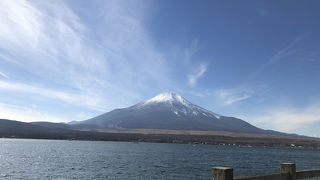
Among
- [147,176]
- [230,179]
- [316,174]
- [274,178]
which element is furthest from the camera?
[147,176]

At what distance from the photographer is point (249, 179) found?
727cm

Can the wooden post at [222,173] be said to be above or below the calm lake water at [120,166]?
above

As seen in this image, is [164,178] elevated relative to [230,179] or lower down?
lower down

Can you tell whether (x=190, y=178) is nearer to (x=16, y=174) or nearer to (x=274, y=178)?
(x=16, y=174)

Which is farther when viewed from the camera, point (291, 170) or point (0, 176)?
point (0, 176)

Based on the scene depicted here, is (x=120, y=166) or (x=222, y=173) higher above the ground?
(x=222, y=173)

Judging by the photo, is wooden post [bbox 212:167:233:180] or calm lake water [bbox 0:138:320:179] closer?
wooden post [bbox 212:167:233:180]

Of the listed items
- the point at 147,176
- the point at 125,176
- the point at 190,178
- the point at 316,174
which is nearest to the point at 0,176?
the point at 125,176

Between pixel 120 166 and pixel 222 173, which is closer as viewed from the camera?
pixel 222 173

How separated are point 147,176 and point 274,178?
45.5 m

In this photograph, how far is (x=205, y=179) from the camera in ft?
160

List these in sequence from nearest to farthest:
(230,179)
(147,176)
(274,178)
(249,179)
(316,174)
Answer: (230,179)
(249,179)
(274,178)
(316,174)
(147,176)

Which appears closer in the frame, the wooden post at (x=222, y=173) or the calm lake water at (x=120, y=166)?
the wooden post at (x=222, y=173)

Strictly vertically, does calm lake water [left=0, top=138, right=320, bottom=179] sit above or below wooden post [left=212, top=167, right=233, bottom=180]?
below
